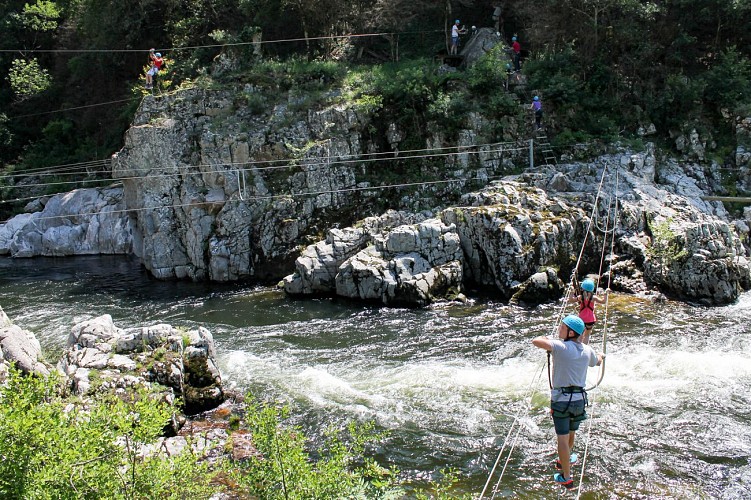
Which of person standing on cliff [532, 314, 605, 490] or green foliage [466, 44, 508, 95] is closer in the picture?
person standing on cliff [532, 314, 605, 490]

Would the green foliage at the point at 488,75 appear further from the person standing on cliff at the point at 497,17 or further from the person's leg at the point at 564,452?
the person's leg at the point at 564,452

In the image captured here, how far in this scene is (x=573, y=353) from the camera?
26.0ft

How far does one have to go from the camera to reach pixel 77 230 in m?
29.1

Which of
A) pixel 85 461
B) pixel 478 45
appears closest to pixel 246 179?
pixel 478 45

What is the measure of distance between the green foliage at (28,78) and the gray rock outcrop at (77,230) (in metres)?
9.28

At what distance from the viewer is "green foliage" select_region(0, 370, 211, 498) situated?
22.7ft

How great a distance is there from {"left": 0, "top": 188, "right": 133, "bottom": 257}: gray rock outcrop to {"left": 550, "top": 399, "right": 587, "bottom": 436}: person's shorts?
2417 cm

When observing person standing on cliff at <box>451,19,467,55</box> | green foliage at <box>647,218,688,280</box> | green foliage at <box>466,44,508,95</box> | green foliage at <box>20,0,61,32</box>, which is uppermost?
green foliage at <box>20,0,61,32</box>

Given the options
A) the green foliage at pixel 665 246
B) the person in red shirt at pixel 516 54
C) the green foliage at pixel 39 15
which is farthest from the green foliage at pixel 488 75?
the green foliage at pixel 39 15

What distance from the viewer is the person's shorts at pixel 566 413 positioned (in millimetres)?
8102

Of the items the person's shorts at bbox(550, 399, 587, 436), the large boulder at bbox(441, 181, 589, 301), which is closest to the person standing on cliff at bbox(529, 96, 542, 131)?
the large boulder at bbox(441, 181, 589, 301)

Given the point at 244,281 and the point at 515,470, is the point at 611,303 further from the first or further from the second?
the point at 244,281

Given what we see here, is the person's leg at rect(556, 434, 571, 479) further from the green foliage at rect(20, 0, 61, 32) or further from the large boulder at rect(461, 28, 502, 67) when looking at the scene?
the green foliage at rect(20, 0, 61, 32)

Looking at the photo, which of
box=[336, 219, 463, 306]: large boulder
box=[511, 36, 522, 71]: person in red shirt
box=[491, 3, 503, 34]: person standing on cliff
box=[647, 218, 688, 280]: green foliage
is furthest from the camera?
box=[491, 3, 503, 34]: person standing on cliff
